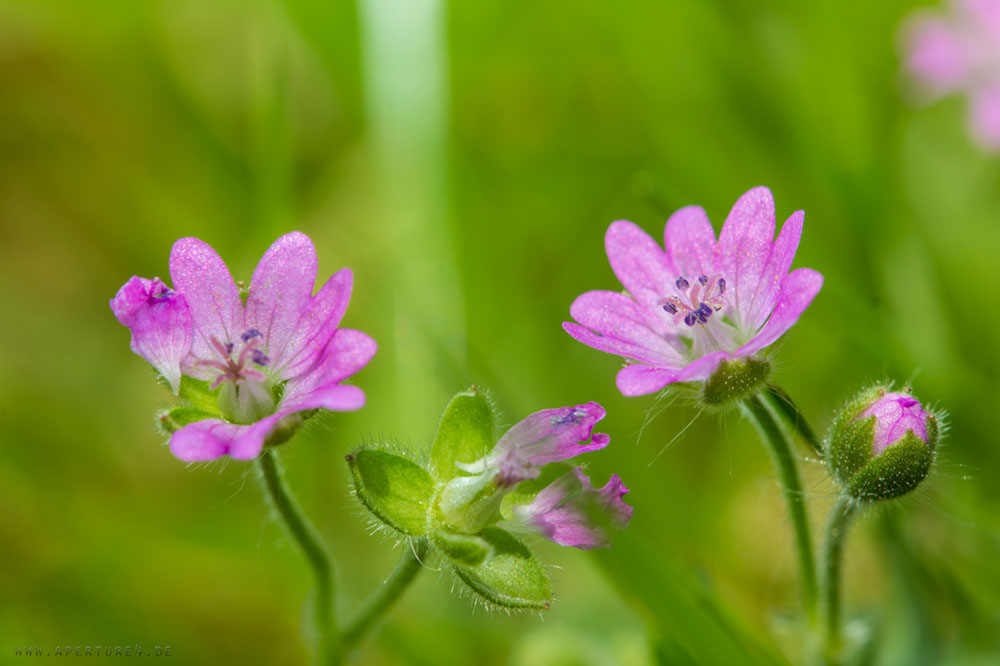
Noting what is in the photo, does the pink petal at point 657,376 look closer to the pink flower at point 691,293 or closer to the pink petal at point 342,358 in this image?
the pink flower at point 691,293

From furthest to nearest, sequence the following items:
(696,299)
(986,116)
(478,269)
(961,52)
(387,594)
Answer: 1. (961,52)
2. (986,116)
3. (478,269)
4. (696,299)
5. (387,594)

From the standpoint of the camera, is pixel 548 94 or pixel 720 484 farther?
pixel 548 94

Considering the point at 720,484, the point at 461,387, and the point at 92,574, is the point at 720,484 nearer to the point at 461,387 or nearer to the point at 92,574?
the point at 461,387

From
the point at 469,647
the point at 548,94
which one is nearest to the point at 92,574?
the point at 469,647

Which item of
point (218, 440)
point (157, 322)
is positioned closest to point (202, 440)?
point (218, 440)

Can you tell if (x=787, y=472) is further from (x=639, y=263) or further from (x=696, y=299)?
(x=639, y=263)

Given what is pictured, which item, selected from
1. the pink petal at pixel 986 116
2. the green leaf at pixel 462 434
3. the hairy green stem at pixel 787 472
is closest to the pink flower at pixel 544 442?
the green leaf at pixel 462 434

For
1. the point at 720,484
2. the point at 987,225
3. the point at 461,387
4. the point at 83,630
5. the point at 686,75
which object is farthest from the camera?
the point at 686,75
